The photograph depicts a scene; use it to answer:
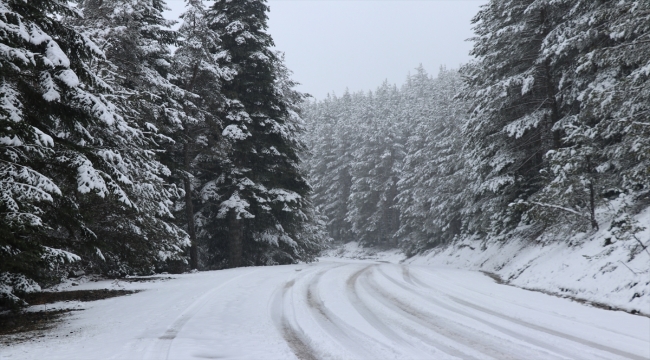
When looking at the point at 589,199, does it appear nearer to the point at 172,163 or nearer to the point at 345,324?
the point at 345,324

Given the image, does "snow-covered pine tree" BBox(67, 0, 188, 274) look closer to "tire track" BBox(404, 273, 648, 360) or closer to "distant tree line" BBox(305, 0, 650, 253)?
"tire track" BBox(404, 273, 648, 360)

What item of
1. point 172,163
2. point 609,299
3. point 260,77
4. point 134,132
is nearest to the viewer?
point 609,299

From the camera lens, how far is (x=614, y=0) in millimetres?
12594

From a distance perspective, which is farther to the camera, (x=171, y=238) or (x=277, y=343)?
(x=171, y=238)

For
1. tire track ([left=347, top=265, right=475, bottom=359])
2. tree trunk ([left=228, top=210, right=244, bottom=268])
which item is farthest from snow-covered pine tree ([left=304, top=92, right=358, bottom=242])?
tire track ([left=347, top=265, right=475, bottom=359])

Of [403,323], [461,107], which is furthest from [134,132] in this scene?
[461,107]

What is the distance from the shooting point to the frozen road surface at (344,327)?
530cm

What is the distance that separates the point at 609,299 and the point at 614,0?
9.61 metres

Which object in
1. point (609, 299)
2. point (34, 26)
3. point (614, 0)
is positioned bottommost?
point (609, 299)

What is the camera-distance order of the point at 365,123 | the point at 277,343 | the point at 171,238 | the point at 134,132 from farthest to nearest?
the point at 365,123, the point at 171,238, the point at 134,132, the point at 277,343

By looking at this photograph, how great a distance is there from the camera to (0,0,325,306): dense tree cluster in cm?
721

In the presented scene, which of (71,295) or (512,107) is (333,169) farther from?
(71,295)

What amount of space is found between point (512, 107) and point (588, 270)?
8684 mm

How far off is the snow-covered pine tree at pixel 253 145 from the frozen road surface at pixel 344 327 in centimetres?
975
